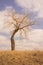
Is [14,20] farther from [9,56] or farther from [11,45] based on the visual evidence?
[9,56]

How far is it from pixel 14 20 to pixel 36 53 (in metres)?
9.46

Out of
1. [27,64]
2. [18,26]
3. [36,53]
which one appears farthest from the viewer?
[18,26]

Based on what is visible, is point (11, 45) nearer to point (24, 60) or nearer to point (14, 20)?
point (14, 20)

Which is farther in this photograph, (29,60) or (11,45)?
(11,45)

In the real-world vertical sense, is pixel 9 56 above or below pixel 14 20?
below

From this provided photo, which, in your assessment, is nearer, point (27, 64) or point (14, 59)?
point (27, 64)

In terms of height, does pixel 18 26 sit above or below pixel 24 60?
above

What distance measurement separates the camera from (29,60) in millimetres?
23250

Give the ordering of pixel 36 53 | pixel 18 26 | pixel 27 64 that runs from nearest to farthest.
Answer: pixel 27 64
pixel 36 53
pixel 18 26

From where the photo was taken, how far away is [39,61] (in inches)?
905

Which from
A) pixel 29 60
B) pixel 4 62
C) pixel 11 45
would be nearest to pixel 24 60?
pixel 29 60

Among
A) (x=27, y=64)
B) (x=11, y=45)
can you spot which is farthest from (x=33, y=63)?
(x=11, y=45)

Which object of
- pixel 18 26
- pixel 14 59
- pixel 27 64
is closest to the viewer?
pixel 27 64

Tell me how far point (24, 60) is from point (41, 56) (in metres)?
2.37
